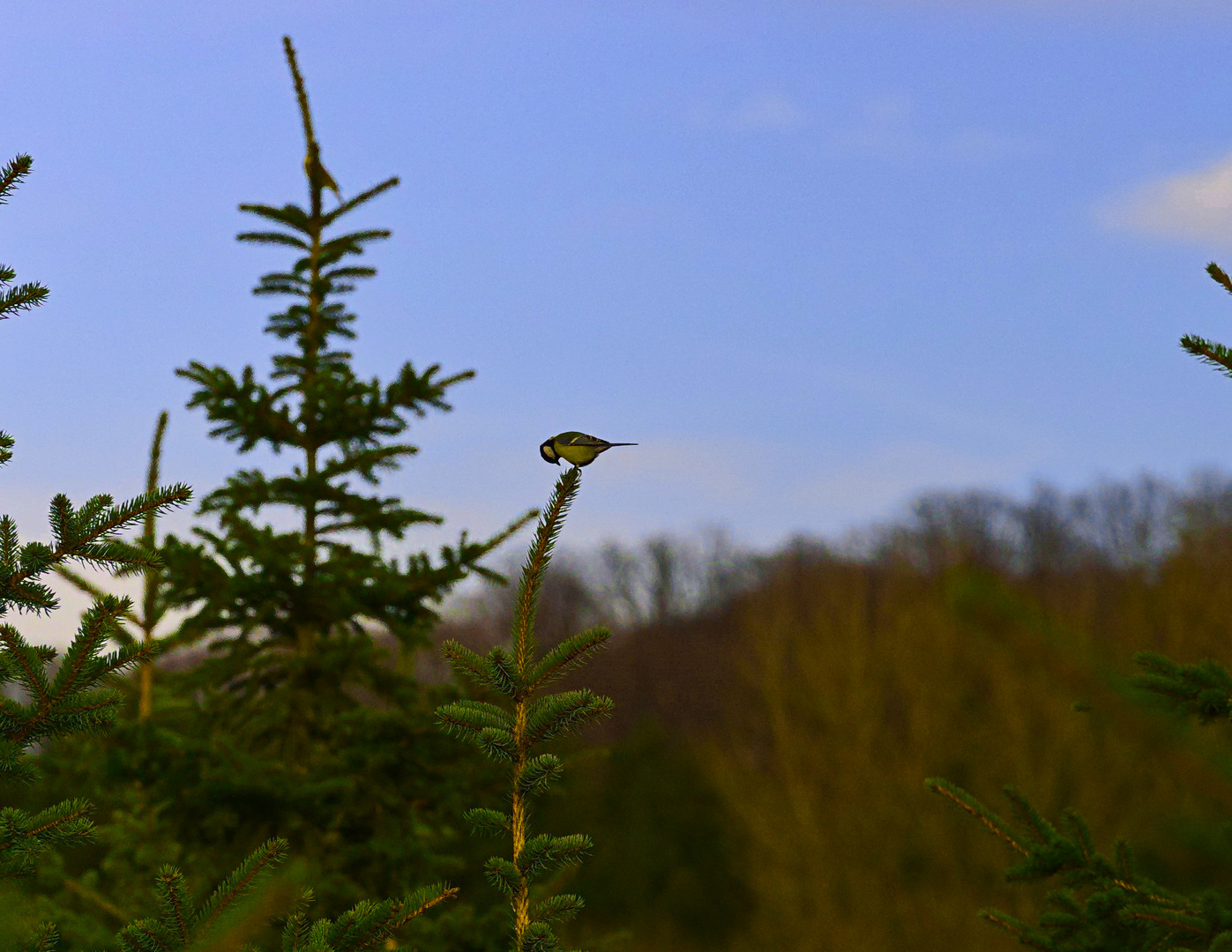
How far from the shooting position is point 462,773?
6922mm

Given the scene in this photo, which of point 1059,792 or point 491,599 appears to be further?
point 491,599

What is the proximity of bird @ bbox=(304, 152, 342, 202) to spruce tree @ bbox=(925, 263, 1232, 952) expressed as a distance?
6084 millimetres

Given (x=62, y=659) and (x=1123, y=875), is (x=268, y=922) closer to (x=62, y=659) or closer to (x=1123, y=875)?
(x=62, y=659)

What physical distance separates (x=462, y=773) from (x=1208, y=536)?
92.7ft

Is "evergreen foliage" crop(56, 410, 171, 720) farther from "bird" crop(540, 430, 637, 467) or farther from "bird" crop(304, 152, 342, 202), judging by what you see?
"bird" crop(540, 430, 637, 467)

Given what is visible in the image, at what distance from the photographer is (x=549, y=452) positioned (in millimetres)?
3902

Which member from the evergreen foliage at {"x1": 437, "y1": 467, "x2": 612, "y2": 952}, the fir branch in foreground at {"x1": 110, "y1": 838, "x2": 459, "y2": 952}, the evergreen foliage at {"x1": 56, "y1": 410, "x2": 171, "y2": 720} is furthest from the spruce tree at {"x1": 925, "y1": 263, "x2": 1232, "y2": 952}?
the evergreen foliage at {"x1": 56, "y1": 410, "x2": 171, "y2": 720}

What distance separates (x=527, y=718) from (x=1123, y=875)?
82.3 inches

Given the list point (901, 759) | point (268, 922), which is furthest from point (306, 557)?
point (901, 759)

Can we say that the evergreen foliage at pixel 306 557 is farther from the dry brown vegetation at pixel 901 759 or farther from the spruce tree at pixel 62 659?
the dry brown vegetation at pixel 901 759

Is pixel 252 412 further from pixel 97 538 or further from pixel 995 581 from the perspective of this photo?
pixel 995 581

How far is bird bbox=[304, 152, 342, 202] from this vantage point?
8.04 m

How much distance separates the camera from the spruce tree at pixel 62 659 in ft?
10.5

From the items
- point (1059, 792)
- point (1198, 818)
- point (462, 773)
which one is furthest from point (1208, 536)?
point (1198, 818)
